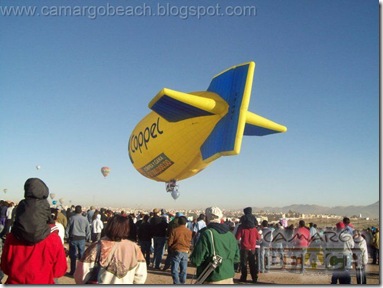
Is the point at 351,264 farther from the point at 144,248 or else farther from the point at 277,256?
the point at 144,248

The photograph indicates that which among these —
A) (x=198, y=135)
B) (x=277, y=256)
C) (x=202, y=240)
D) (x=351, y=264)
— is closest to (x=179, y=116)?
(x=198, y=135)

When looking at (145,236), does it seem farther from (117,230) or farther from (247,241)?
(117,230)

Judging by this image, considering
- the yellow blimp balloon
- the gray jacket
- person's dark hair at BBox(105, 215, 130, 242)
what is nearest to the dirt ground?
the gray jacket

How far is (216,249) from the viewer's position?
525cm

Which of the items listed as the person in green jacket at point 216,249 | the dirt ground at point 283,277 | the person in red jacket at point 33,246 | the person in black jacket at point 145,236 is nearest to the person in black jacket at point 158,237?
the person in black jacket at point 145,236

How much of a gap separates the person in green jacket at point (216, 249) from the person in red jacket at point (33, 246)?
1.93 metres

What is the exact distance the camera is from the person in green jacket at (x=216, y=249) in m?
5.23

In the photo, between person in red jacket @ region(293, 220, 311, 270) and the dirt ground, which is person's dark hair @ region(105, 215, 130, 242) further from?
person in red jacket @ region(293, 220, 311, 270)

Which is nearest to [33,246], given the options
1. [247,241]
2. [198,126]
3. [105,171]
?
[247,241]

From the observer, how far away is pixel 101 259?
4.27 meters

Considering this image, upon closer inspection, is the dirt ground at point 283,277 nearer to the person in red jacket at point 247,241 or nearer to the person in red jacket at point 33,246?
the person in red jacket at point 247,241

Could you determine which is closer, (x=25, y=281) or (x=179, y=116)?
(x=25, y=281)

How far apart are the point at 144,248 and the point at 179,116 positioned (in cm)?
547

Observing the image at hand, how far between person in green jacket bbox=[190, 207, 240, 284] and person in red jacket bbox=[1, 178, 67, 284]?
1.93 m
